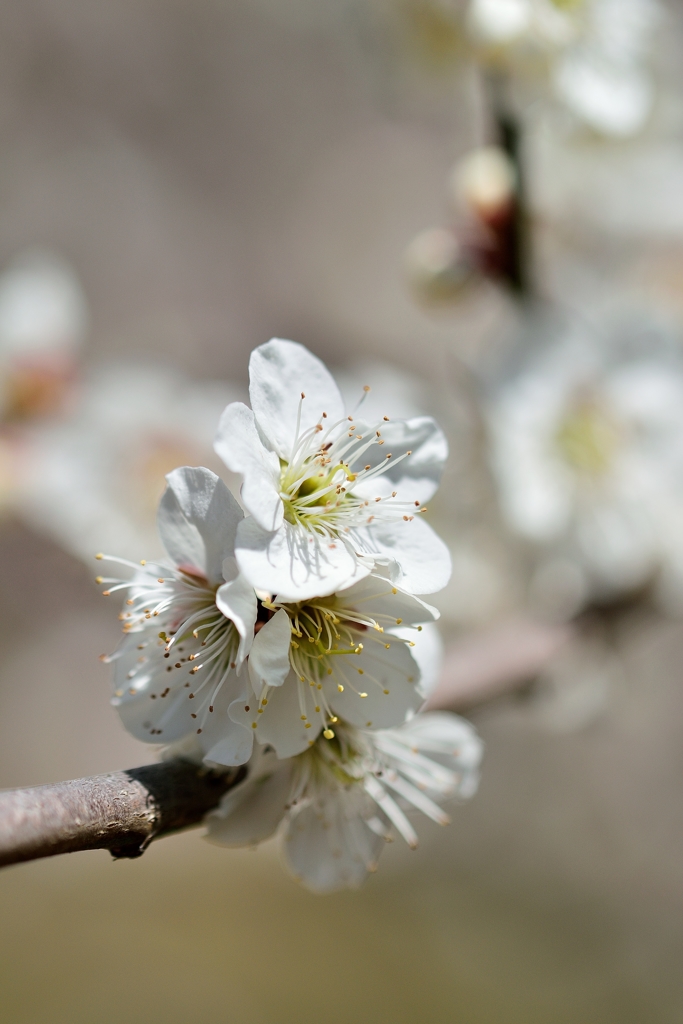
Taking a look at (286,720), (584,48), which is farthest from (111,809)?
(584,48)

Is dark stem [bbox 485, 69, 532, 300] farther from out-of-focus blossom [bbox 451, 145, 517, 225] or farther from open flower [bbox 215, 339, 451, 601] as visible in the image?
open flower [bbox 215, 339, 451, 601]

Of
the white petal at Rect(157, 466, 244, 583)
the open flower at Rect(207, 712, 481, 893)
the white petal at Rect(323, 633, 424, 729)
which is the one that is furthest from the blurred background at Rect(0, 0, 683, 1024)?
the white petal at Rect(157, 466, 244, 583)

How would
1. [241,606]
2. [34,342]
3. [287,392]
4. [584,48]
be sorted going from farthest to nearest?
[34,342]
[584,48]
[287,392]
[241,606]

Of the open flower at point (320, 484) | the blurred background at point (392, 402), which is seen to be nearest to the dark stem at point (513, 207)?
the blurred background at point (392, 402)

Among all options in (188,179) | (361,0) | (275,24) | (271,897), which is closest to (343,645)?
(361,0)

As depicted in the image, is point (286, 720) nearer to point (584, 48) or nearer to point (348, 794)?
point (348, 794)

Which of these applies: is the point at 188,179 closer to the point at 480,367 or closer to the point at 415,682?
the point at 480,367
